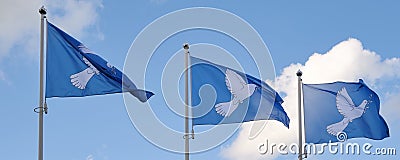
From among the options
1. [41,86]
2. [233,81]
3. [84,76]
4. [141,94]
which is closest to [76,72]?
[84,76]

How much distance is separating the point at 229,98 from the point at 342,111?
526 centimetres

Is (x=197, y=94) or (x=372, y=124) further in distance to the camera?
(x=372, y=124)

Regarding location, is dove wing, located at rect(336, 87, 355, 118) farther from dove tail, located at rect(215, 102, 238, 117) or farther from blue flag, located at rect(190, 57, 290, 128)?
dove tail, located at rect(215, 102, 238, 117)

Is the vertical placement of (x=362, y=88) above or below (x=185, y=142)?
above

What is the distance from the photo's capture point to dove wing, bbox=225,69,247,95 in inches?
1261

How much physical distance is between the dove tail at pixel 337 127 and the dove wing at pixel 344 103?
0.26m

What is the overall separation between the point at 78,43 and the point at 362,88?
12501 millimetres

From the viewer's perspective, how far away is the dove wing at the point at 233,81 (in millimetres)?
32031

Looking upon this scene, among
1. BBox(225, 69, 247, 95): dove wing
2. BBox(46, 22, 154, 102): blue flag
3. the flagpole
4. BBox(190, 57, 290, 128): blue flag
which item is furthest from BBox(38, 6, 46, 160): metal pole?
BBox(225, 69, 247, 95): dove wing

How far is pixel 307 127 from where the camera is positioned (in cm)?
3438

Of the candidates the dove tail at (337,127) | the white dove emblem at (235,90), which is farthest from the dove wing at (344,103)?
the white dove emblem at (235,90)

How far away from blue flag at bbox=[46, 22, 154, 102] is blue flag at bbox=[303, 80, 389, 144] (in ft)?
28.0

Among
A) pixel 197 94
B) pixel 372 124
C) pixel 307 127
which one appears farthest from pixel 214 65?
pixel 372 124

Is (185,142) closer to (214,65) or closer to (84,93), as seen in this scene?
(214,65)
